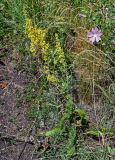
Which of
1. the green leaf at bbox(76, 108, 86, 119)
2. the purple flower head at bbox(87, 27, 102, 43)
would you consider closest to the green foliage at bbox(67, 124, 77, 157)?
the green leaf at bbox(76, 108, 86, 119)

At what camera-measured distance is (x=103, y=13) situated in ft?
12.9

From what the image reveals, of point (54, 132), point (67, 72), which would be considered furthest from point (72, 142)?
point (67, 72)

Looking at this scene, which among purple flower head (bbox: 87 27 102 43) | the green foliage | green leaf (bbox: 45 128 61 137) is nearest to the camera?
the green foliage

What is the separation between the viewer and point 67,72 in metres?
A: 3.55

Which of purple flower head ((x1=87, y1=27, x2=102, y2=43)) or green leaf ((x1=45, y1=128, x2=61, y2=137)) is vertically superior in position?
purple flower head ((x1=87, y1=27, x2=102, y2=43))

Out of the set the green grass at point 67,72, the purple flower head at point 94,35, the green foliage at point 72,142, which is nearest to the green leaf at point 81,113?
the green grass at point 67,72

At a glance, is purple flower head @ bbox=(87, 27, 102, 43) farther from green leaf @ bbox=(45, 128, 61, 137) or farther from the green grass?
green leaf @ bbox=(45, 128, 61, 137)

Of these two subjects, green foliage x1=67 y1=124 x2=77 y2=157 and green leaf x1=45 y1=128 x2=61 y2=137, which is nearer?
green foliage x1=67 y1=124 x2=77 y2=157

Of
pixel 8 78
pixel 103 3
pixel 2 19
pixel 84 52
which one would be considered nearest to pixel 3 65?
pixel 8 78

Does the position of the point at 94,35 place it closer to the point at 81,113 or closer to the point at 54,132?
the point at 81,113

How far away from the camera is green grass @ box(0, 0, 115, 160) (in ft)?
10.7

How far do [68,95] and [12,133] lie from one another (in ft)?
1.71

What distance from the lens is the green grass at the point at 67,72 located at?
3.25 meters

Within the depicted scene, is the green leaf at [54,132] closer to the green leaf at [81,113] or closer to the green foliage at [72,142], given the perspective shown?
the green foliage at [72,142]
